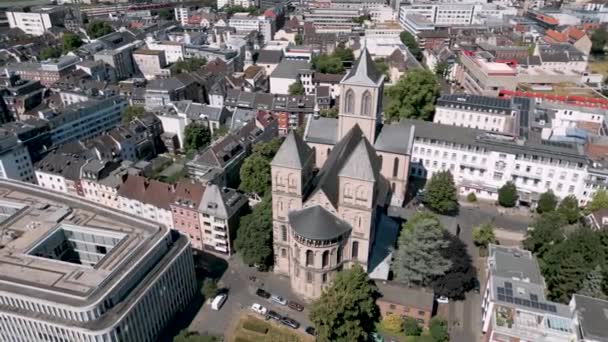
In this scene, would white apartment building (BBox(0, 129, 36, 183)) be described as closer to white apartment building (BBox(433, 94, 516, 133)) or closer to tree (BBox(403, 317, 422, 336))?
tree (BBox(403, 317, 422, 336))

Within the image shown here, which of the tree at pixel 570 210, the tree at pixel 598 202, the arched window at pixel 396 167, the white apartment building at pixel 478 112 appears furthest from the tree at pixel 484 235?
the white apartment building at pixel 478 112

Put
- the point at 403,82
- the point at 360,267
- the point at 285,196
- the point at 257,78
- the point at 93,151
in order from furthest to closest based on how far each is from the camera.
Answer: the point at 257,78 < the point at 403,82 < the point at 93,151 < the point at 285,196 < the point at 360,267

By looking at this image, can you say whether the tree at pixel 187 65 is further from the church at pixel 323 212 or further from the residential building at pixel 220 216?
the church at pixel 323 212

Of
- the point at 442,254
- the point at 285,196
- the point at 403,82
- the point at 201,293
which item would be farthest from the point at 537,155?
the point at 201,293

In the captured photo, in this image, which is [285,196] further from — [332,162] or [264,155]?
[264,155]

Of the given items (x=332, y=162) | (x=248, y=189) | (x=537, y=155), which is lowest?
(x=248, y=189)
